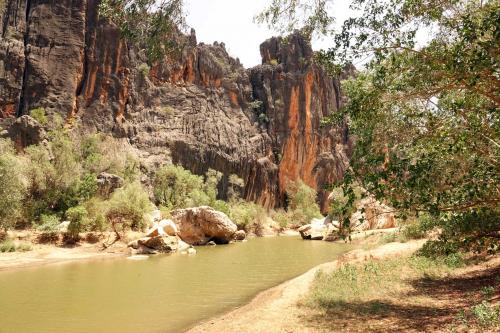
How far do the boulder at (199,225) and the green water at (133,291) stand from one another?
36.2 ft

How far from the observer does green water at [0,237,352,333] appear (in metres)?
12.4

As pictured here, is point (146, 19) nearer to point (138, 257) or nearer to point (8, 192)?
point (138, 257)

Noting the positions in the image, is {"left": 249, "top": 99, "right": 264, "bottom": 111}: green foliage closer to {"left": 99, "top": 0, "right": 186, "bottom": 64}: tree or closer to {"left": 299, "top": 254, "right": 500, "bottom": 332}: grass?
{"left": 299, "top": 254, "right": 500, "bottom": 332}: grass

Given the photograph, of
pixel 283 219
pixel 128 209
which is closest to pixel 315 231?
pixel 283 219

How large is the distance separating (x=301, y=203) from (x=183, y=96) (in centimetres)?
2722

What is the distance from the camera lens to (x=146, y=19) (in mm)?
9320

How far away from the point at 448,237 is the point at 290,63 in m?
74.4

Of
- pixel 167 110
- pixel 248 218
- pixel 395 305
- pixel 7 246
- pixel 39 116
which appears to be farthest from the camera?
pixel 167 110

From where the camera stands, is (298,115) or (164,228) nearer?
(164,228)

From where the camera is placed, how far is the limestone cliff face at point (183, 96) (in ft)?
187

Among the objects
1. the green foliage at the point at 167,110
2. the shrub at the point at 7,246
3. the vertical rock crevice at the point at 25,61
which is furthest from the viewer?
the green foliage at the point at 167,110

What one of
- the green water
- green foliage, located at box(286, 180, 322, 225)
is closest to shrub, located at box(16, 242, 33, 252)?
the green water

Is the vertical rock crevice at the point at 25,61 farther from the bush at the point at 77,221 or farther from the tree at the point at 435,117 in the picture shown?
the tree at the point at 435,117

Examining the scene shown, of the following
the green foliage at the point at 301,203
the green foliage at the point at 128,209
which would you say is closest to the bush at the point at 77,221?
the green foliage at the point at 128,209
